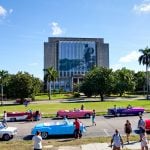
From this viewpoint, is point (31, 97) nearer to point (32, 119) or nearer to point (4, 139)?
point (32, 119)

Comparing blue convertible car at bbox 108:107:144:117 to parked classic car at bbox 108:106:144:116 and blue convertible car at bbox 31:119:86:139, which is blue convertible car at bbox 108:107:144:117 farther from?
blue convertible car at bbox 31:119:86:139

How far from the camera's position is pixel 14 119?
138ft

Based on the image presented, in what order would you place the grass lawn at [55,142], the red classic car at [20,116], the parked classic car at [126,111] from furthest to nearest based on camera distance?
the parked classic car at [126,111] → the red classic car at [20,116] → the grass lawn at [55,142]

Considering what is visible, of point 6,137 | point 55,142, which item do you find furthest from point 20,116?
point 55,142

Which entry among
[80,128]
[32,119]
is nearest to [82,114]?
[32,119]

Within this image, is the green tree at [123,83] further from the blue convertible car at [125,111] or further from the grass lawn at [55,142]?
the grass lawn at [55,142]

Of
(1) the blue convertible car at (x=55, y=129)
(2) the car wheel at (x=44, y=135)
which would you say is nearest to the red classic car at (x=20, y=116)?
(1) the blue convertible car at (x=55, y=129)

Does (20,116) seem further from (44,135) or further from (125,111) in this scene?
(44,135)

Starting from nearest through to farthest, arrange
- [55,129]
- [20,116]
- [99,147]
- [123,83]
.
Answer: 1. [99,147]
2. [55,129]
3. [20,116]
4. [123,83]

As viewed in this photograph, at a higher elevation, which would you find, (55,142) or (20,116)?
(20,116)

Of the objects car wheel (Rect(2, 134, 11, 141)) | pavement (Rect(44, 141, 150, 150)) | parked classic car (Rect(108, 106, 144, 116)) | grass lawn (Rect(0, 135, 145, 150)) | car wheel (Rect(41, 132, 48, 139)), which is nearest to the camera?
pavement (Rect(44, 141, 150, 150))

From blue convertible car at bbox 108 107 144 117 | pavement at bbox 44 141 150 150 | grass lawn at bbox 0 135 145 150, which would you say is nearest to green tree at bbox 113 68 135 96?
blue convertible car at bbox 108 107 144 117

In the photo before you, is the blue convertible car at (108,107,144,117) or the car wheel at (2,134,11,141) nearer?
the car wheel at (2,134,11,141)

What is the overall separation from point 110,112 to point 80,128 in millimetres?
18317
